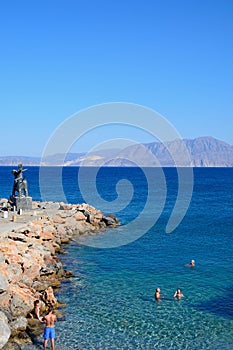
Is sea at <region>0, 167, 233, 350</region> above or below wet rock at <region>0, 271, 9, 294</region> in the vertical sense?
below

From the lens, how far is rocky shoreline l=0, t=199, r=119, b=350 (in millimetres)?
21812

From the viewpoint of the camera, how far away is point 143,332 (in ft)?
73.6

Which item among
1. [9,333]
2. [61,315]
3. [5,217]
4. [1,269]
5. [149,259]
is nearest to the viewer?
[9,333]

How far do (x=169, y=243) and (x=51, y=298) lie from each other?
22.1 meters

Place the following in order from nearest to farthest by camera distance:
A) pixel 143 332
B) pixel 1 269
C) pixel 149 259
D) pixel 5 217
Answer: pixel 143 332, pixel 1 269, pixel 149 259, pixel 5 217

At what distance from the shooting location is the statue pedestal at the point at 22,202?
1875 inches

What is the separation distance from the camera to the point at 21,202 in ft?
157

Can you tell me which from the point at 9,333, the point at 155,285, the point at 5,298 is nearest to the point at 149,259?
the point at 155,285

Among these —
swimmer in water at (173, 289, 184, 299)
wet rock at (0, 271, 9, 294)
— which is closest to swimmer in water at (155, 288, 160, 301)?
swimmer in water at (173, 289, 184, 299)

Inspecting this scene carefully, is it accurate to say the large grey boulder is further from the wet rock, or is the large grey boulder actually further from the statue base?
the statue base

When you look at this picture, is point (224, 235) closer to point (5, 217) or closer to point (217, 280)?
point (217, 280)

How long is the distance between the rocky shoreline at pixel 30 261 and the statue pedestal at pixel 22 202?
1.14 m

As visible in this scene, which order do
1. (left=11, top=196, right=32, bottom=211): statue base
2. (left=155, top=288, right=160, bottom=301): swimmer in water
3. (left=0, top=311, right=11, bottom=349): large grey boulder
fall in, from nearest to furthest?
(left=0, top=311, right=11, bottom=349): large grey boulder < (left=155, top=288, right=160, bottom=301): swimmer in water < (left=11, top=196, right=32, bottom=211): statue base

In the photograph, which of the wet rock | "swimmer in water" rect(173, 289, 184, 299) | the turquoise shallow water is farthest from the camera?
"swimmer in water" rect(173, 289, 184, 299)
